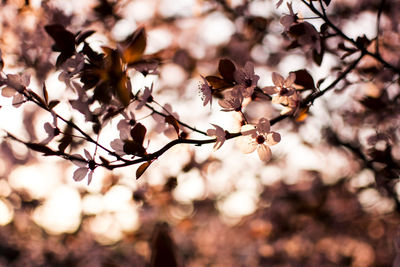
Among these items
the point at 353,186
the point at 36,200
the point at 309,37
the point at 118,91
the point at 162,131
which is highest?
the point at 36,200

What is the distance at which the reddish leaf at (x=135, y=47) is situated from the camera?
694 mm

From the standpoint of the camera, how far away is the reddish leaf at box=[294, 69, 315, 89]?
2.93 feet

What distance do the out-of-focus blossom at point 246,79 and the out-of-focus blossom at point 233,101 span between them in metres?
0.01

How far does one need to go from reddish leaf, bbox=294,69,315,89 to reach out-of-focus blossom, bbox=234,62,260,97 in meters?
0.15

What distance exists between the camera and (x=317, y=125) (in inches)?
102

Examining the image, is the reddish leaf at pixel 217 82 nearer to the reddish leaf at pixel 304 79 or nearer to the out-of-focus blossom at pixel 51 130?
the reddish leaf at pixel 304 79

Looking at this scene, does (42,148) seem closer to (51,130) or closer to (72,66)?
(51,130)

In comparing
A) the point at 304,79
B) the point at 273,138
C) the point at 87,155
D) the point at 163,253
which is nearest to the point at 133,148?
the point at 87,155

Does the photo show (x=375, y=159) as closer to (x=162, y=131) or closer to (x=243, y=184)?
(x=162, y=131)

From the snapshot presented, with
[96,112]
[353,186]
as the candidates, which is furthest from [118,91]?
[353,186]

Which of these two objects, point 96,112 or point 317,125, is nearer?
point 96,112

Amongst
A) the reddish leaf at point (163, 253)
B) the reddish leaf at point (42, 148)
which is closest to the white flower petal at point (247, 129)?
the reddish leaf at point (42, 148)

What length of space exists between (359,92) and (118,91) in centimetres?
240

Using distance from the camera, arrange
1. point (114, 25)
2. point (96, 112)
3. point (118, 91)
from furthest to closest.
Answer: point (114, 25)
point (96, 112)
point (118, 91)
